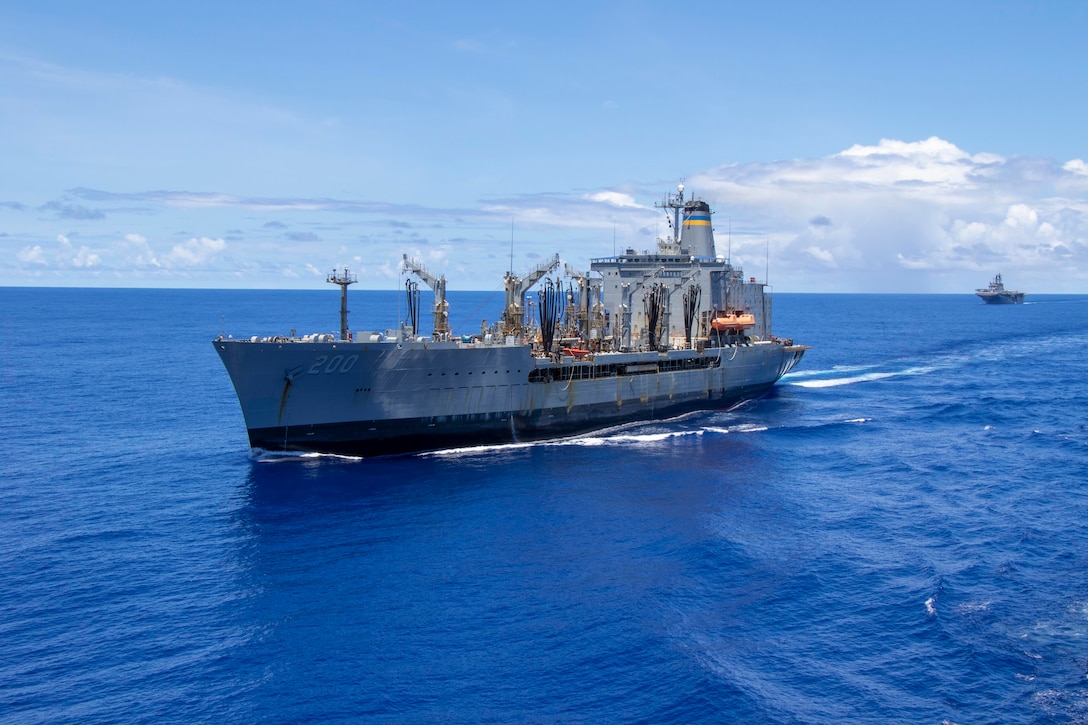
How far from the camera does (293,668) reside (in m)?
20.7

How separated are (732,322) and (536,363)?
72.7ft

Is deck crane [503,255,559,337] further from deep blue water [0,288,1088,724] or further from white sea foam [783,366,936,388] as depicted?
white sea foam [783,366,936,388]

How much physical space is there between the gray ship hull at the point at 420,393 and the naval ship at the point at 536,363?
0.22 ft

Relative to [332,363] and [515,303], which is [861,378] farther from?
[332,363]

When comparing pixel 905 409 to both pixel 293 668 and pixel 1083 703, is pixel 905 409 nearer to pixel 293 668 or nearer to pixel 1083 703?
pixel 1083 703

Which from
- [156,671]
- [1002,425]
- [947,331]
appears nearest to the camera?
[156,671]

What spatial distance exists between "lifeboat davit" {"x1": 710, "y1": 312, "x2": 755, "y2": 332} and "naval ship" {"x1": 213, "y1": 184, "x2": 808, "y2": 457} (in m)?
0.12

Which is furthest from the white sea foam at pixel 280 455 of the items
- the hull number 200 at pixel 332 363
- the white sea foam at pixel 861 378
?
the white sea foam at pixel 861 378

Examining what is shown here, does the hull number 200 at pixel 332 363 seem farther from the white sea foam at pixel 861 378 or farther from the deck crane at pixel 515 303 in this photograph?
the white sea foam at pixel 861 378

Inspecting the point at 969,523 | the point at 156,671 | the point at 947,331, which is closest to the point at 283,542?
the point at 156,671

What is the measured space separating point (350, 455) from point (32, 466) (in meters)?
15.7

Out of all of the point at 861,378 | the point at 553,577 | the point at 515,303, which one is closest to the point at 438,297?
the point at 515,303

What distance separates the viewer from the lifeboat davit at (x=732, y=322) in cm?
6147

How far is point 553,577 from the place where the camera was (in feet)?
86.2
